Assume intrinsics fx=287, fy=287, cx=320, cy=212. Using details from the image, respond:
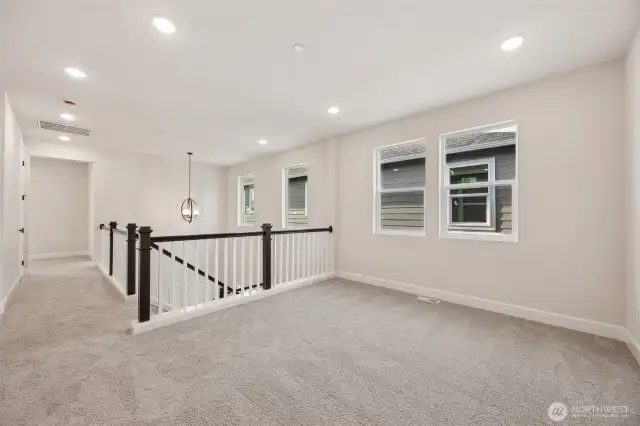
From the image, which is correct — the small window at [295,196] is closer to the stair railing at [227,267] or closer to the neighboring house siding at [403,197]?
the stair railing at [227,267]

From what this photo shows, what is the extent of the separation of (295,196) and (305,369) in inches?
185

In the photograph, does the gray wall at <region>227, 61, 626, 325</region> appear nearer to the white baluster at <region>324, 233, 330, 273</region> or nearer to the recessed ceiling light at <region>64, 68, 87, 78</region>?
the white baluster at <region>324, 233, 330, 273</region>

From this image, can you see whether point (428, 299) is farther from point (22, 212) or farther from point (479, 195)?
point (22, 212)

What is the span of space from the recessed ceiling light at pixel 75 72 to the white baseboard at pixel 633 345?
5.48 metres

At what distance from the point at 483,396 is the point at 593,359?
1212mm

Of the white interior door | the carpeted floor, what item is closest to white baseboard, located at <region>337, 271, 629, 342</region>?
the carpeted floor

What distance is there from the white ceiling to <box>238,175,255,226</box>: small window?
388 centimetres

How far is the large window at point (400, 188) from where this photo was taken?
436cm

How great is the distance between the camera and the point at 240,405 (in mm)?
1711

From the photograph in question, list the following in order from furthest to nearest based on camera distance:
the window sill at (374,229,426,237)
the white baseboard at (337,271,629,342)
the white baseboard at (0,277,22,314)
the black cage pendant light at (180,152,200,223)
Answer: the black cage pendant light at (180,152,200,223) < the window sill at (374,229,426,237) < the white baseboard at (0,277,22,314) < the white baseboard at (337,271,629,342)

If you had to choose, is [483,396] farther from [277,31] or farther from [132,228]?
[132,228]

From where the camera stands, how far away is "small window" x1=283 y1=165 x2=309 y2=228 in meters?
6.29

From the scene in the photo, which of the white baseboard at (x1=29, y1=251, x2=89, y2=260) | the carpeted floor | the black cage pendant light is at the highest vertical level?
the black cage pendant light

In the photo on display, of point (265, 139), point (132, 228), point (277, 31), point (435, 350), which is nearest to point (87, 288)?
point (132, 228)
